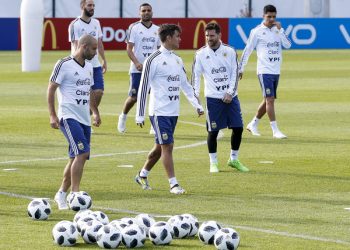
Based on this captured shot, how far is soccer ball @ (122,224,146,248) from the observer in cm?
1096

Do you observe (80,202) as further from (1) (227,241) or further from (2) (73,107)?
(1) (227,241)

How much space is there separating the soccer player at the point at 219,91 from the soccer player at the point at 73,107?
141 inches

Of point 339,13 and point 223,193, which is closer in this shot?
point 223,193

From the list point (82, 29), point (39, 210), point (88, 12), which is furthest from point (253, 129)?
point (39, 210)

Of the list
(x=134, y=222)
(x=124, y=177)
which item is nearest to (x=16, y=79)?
(x=124, y=177)

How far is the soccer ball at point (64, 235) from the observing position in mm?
→ 11102

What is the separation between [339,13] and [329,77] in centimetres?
3050

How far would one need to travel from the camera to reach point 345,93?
3170cm

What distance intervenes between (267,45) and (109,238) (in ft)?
38.2

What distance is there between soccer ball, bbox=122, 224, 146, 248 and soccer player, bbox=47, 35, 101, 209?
2526 mm

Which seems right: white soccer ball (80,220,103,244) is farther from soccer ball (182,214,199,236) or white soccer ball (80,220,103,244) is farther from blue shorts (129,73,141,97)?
blue shorts (129,73,141,97)

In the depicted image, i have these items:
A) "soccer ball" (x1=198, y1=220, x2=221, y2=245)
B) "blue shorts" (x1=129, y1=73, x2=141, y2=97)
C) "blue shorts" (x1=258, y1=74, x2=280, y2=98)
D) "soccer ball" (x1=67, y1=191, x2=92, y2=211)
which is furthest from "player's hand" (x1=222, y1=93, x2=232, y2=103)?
"blue shorts" (x1=129, y1=73, x2=141, y2=97)

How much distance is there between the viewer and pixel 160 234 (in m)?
11.1

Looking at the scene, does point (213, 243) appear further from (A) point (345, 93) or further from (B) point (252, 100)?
(A) point (345, 93)
